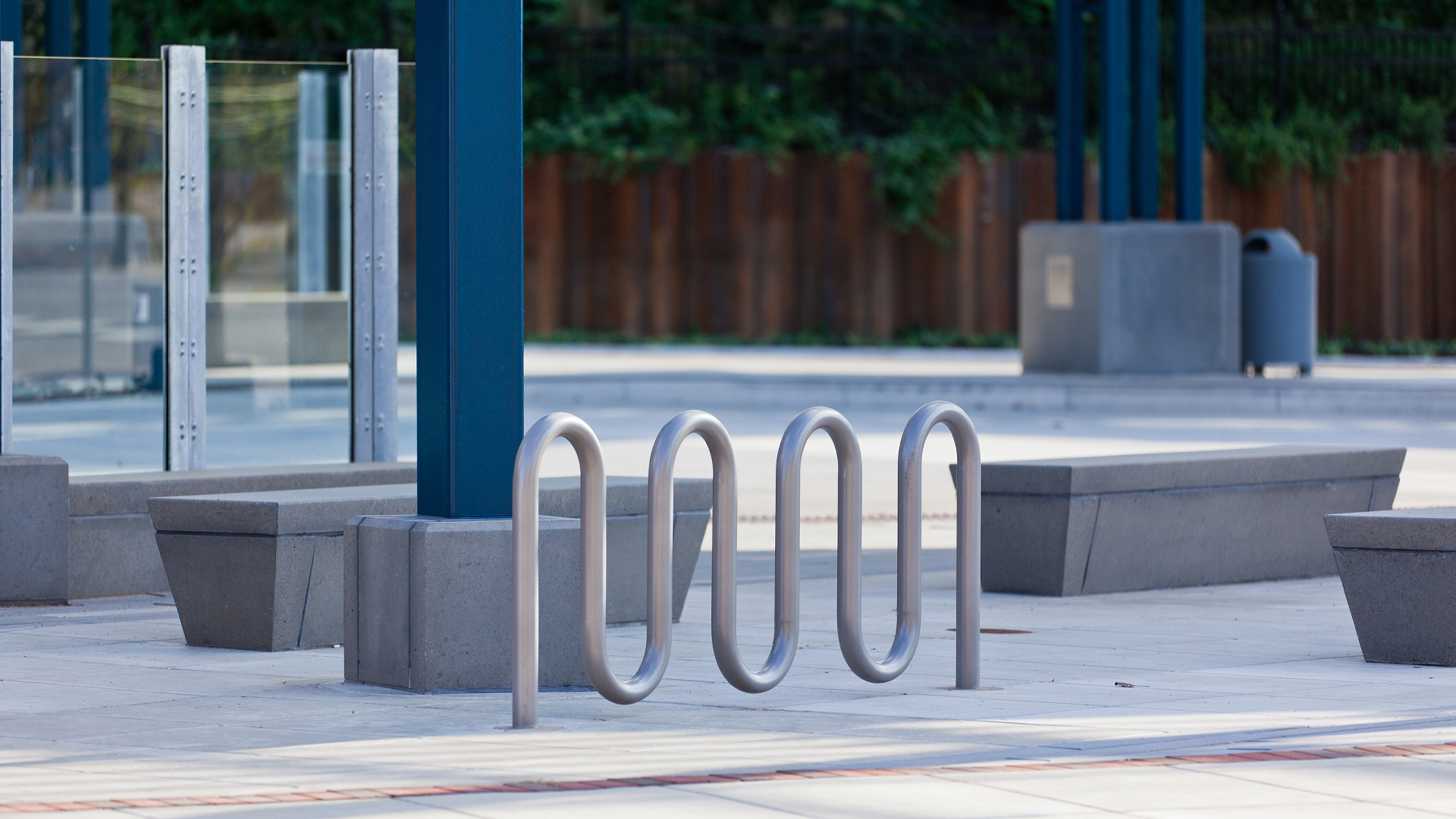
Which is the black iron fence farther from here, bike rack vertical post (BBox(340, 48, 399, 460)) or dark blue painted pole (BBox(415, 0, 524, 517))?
dark blue painted pole (BBox(415, 0, 524, 517))

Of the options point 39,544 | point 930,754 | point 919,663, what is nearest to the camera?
point 930,754

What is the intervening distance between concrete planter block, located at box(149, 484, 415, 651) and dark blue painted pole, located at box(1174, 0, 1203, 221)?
15.5 meters

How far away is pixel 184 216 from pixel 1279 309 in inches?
574

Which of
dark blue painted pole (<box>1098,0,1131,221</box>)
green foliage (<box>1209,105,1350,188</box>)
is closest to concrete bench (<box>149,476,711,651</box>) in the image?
dark blue painted pole (<box>1098,0,1131,221</box>)

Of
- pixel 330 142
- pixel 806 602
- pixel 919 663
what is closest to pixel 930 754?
pixel 919 663

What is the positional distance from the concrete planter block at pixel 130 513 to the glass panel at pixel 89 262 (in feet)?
4.38

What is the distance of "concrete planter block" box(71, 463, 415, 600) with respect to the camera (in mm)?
9641

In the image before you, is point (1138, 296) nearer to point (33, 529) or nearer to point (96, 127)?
point (96, 127)

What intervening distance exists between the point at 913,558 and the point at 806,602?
8.89 feet

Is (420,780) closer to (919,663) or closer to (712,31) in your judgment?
(919,663)

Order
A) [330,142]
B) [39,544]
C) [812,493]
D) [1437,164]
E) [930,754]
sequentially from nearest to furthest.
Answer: [930,754]
[39,544]
[330,142]
[812,493]
[1437,164]

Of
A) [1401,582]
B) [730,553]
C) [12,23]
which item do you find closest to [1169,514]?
[1401,582]

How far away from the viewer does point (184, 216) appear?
10.7 meters

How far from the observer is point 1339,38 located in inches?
1164
